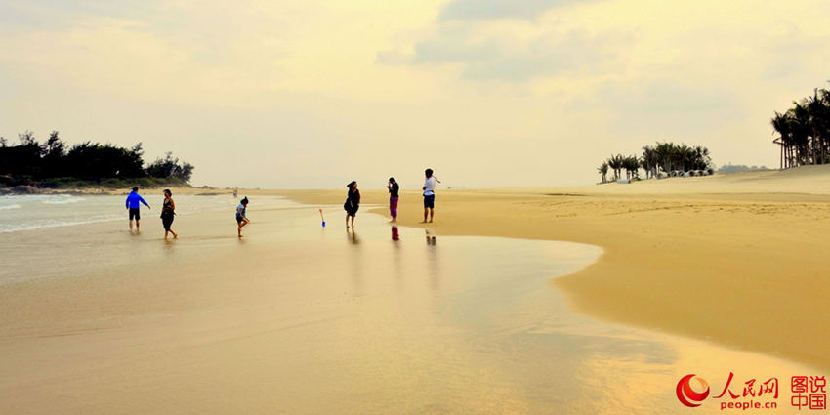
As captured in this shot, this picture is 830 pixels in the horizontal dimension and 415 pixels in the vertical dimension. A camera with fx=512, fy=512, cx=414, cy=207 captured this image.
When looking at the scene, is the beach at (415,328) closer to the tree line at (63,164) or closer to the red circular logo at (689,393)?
the red circular logo at (689,393)

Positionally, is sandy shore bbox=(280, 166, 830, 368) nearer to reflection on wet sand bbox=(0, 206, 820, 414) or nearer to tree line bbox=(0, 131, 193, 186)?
reflection on wet sand bbox=(0, 206, 820, 414)

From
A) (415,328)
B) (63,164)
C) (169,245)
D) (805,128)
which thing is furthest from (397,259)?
(63,164)

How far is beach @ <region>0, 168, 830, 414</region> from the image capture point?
374cm

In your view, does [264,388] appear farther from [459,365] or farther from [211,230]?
[211,230]

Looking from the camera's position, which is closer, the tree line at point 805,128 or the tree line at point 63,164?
the tree line at point 805,128

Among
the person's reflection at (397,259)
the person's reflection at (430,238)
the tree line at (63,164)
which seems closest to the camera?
the person's reflection at (397,259)

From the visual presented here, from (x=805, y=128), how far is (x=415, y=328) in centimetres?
9552

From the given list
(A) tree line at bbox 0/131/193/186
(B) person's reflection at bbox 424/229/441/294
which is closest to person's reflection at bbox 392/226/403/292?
(B) person's reflection at bbox 424/229/441/294

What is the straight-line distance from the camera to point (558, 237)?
1414 centimetres

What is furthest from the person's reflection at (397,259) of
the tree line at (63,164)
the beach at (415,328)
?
the tree line at (63,164)

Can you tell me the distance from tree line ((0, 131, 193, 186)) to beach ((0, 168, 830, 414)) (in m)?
111

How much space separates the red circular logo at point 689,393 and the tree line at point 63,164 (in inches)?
4672

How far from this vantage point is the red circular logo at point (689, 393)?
3.58 metres

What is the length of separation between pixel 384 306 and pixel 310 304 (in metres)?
1.01
